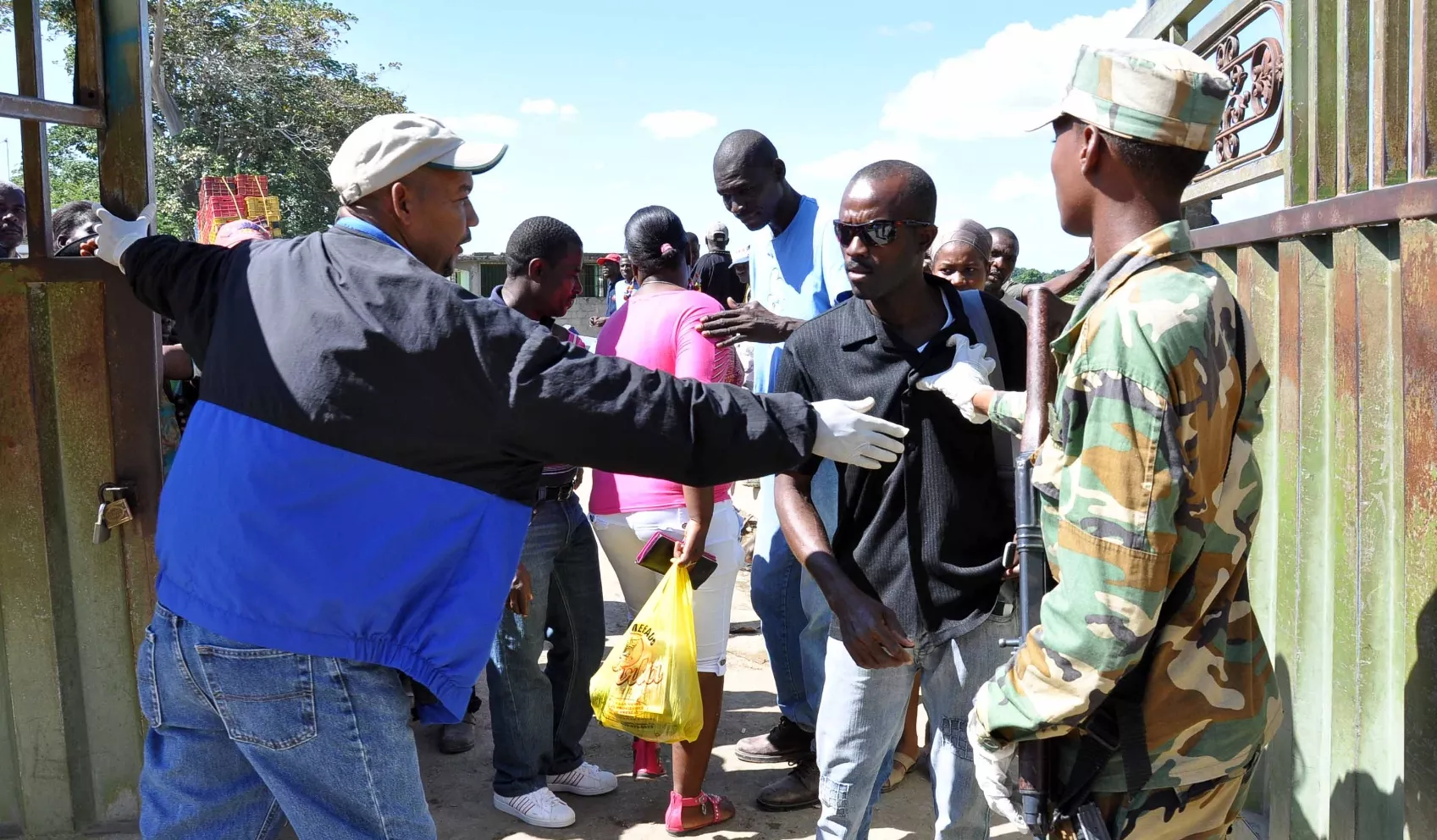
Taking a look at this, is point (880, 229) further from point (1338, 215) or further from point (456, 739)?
point (456, 739)

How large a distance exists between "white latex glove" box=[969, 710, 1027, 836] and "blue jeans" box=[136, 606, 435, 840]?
1078 millimetres

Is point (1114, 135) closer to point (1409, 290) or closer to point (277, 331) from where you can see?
point (1409, 290)

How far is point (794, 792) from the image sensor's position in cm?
385


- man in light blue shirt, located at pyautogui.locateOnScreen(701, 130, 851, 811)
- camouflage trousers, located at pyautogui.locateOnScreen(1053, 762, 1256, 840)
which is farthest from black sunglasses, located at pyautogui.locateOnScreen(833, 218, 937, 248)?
camouflage trousers, located at pyautogui.locateOnScreen(1053, 762, 1256, 840)

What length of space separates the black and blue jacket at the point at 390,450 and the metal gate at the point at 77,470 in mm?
1431

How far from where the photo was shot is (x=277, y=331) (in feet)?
6.56

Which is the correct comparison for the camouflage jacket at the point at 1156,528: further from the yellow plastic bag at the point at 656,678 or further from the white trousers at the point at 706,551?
the white trousers at the point at 706,551

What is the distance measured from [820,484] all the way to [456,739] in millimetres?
2445

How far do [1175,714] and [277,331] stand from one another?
5.57 ft

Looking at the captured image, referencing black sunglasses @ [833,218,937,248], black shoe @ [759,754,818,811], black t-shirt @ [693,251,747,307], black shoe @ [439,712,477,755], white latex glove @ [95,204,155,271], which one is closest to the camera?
black sunglasses @ [833,218,937,248]

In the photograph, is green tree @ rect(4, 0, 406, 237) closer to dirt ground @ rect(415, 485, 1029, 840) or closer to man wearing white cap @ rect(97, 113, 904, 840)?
dirt ground @ rect(415, 485, 1029, 840)

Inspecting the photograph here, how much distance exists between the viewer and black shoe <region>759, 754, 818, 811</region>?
3.83 metres

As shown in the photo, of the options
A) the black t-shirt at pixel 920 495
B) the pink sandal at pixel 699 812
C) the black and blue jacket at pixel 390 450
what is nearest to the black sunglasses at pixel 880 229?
the black t-shirt at pixel 920 495

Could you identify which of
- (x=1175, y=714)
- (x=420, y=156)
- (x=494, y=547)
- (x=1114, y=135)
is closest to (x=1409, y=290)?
(x=1114, y=135)
